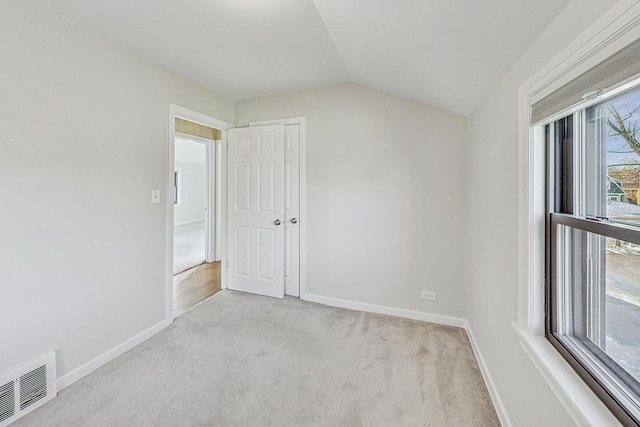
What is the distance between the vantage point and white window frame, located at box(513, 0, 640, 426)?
0.74 metres

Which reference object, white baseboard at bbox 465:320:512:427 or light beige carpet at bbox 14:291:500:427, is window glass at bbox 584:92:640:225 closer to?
white baseboard at bbox 465:320:512:427

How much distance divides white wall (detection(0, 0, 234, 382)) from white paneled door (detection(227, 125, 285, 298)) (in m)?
0.97

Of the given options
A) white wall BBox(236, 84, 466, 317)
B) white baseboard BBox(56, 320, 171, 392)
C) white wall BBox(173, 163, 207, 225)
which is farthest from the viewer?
white wall BBox(173, 163, 207, 225)

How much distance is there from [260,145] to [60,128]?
1803mm

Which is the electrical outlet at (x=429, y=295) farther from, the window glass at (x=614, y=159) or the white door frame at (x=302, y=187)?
the window glass at (x=614, y=159)

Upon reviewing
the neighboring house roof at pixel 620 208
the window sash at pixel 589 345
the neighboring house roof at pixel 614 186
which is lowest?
the window sash at pixel 589 345

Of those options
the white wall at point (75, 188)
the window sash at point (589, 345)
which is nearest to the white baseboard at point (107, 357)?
the white wall at point (75, 188)

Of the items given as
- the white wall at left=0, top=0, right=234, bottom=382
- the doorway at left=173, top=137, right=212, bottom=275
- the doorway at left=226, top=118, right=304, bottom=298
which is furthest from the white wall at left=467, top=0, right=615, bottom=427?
the doorway at left=173, top=137, right=212, bottom=275

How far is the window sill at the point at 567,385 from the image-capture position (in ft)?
2.61

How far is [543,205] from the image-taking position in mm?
1235

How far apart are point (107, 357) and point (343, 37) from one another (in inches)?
117

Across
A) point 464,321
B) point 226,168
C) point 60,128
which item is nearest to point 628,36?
point 464,321

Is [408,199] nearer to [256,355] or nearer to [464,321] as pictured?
[464,321]

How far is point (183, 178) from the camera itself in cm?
895
